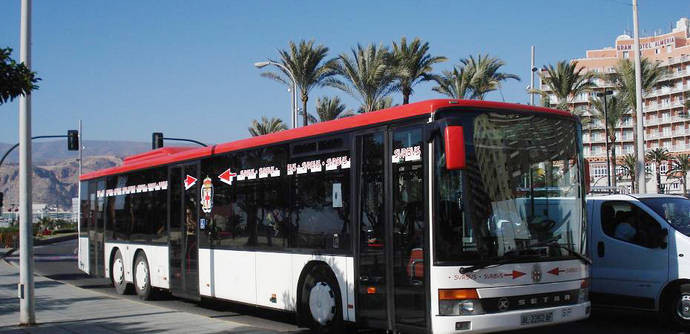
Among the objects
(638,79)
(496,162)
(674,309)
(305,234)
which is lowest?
(674,309)

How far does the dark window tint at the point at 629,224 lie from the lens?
1111cm

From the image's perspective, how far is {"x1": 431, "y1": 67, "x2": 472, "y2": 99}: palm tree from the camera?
117ft

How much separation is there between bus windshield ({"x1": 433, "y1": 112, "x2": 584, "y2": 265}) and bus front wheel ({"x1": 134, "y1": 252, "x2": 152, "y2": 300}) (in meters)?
9.75

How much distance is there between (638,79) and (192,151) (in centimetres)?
1689

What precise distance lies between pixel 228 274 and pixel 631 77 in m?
37.6

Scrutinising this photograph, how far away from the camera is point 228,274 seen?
12.9 m

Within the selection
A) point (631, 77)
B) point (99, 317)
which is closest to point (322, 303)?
point (99, 317)

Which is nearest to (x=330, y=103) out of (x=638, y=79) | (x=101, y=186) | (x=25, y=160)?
(x=638, y=79)

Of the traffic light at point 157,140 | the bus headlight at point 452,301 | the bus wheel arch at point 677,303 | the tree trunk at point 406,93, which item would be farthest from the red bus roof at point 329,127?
the traffic light at point 157,140

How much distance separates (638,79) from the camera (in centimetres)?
2545

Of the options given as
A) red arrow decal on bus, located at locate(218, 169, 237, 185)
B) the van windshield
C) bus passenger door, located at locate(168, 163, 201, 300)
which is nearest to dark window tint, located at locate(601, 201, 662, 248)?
the van windshield

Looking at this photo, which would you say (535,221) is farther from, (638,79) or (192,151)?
(638,79)

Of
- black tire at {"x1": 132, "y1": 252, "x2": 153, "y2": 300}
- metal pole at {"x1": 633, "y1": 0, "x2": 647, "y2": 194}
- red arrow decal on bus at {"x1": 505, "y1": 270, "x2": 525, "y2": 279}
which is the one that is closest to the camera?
red arrow decal on bus at {"x1": 505, "y1": 270, "x2": 525, "y2": 279}

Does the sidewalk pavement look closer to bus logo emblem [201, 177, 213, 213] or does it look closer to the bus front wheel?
the bus front wheel
